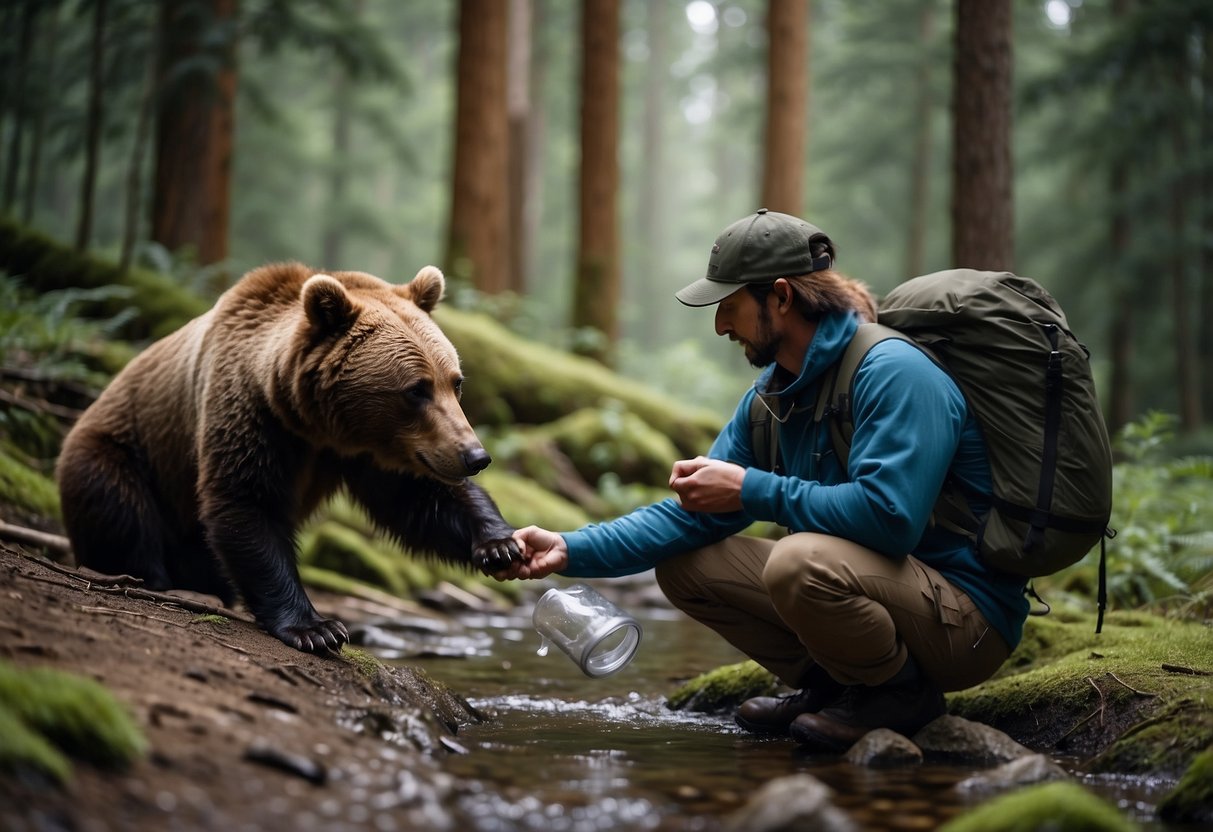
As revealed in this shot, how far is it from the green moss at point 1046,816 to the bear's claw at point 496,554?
7.22 feet

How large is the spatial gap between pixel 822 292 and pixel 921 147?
2188 cm

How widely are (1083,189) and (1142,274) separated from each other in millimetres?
7691

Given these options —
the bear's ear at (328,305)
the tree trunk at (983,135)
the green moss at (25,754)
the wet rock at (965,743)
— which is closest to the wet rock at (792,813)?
the wet rock at (965,743)

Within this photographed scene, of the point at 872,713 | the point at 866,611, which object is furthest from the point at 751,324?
the point at 872,713

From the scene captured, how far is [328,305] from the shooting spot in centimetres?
460

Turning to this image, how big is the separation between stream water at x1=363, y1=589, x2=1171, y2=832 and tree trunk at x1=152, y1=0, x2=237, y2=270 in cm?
861

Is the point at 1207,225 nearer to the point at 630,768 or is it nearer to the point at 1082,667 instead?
the point at 1082,667

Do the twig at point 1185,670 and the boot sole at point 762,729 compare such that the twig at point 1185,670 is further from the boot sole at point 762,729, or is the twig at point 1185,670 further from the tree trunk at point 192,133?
the tree trunk at point 192,133

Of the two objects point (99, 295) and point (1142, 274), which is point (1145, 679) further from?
point (1142, 274)

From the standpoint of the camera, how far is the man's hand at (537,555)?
4406mm

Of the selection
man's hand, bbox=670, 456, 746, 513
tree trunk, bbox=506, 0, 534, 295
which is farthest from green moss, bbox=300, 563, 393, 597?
tree trunk, bbox=506, 0, 534, 295

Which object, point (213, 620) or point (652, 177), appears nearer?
point (213, 620)

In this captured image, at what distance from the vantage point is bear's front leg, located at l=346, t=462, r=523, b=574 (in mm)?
4605

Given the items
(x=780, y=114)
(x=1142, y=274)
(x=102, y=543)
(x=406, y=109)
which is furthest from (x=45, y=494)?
(x=406, y=109)
